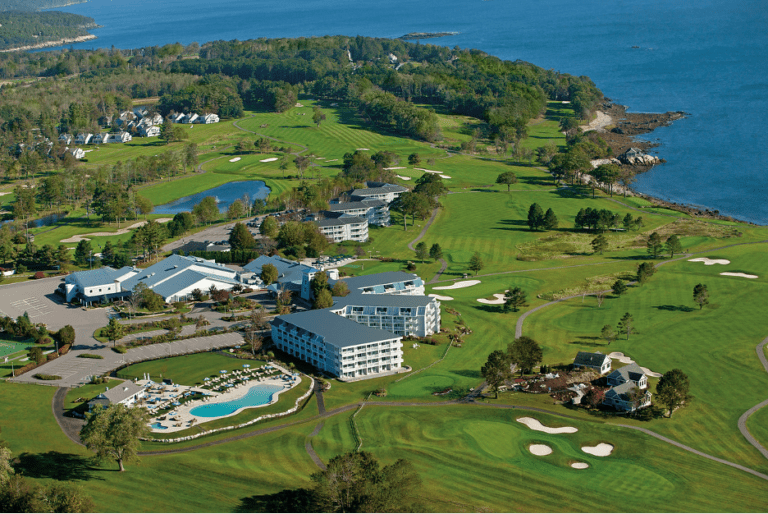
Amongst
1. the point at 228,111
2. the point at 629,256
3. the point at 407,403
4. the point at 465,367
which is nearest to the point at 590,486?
the point at 407,403

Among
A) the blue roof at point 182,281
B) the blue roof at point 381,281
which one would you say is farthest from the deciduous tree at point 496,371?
the blue roof at point 182,281

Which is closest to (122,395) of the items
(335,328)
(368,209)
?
(335,328)

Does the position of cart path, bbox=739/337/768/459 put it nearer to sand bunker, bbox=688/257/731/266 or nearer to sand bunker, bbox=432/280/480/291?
sand bunker, bbox=688/257/731/266

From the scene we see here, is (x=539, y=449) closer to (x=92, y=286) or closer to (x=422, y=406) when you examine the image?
(x=422, y=406)

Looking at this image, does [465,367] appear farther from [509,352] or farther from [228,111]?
[228,111]

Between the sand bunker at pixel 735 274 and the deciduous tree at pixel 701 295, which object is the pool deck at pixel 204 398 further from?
the sand bunker at pixel 735 274

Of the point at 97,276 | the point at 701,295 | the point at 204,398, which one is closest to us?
the point at 204,398

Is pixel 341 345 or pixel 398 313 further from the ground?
pixel 398 313
